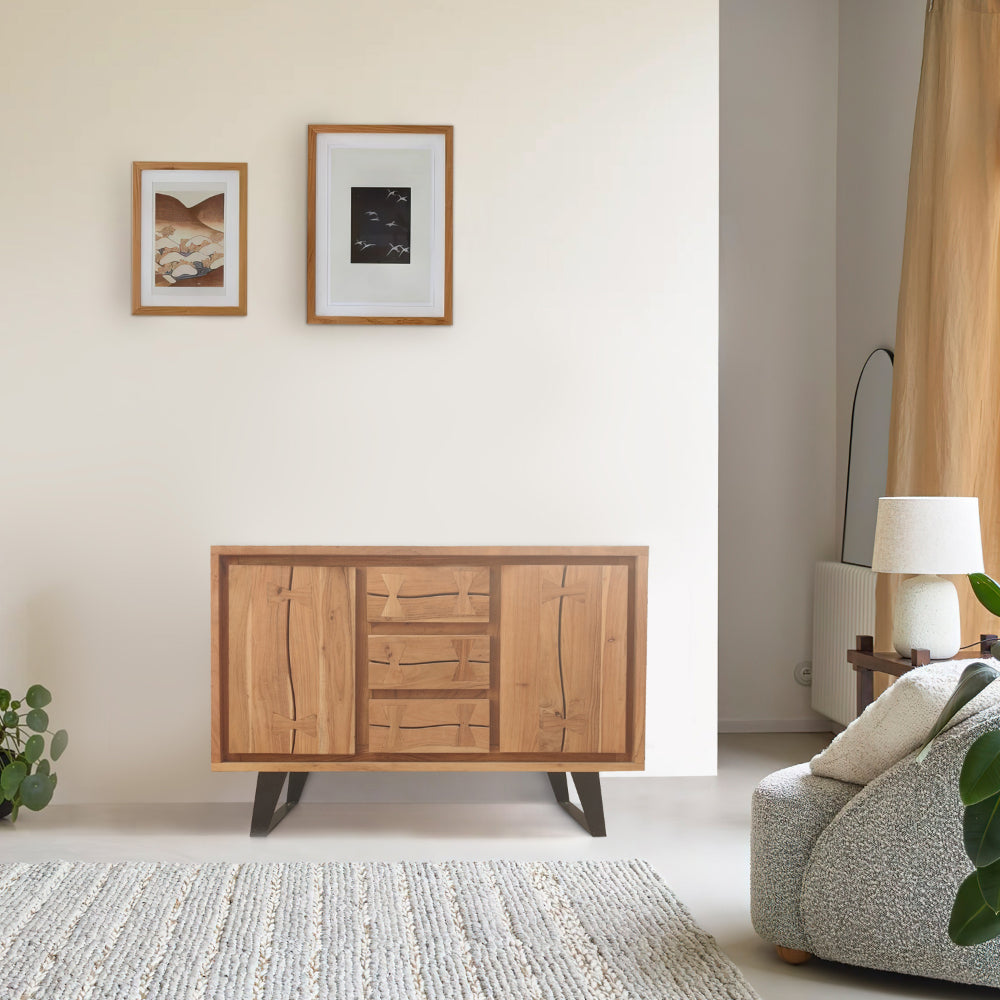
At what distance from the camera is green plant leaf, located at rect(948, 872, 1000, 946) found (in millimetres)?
1530

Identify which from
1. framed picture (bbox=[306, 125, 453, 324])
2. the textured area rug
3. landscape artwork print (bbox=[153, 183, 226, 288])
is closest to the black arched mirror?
framed picture (bbox=[306, 125, 453, 324])

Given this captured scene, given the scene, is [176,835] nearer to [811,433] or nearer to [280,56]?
[280,56]

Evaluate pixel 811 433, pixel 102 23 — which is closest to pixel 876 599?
pixel 811 433

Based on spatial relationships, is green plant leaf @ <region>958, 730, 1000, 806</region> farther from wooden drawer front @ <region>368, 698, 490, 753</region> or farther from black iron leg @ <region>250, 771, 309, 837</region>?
black iron leg @ <region>250, 771, 309, 837</region>

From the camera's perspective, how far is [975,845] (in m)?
1.47

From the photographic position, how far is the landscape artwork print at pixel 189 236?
3018 millimetres

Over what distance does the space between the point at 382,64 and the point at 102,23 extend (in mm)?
825

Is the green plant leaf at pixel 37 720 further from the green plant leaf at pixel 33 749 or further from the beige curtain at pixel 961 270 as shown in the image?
the beige curtain at pixel 961 270

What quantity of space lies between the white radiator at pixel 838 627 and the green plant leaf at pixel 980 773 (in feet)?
6.61

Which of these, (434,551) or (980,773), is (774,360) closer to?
(434,551)

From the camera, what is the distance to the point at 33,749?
9.09 feet

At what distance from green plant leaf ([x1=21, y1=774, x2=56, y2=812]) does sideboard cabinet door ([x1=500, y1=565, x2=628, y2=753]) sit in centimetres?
123

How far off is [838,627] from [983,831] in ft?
7.46

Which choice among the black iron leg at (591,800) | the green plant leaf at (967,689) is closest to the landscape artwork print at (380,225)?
the black iron leg at (591,800)
